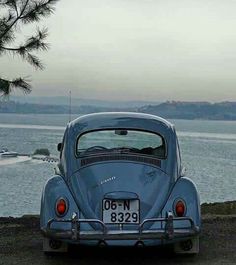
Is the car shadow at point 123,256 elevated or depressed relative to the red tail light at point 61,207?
depressed

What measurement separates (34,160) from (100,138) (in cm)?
7049

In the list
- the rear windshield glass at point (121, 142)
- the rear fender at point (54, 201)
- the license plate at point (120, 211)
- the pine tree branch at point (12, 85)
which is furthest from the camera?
the pine tree branch at point (12, 85)

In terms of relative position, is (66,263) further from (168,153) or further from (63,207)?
(168,153)

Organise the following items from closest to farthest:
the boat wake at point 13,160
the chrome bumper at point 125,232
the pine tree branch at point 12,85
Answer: the chrome bumper at point 125,232 < the pine tree branch at point 12,85 < the boat wake at point 13,160

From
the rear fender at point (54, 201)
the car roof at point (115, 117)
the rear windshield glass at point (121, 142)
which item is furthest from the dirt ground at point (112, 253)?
the car roof at point (115, 117)

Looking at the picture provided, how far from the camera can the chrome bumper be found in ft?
18.5

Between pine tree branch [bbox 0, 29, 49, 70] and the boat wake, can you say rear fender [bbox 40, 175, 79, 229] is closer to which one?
pine tree branch [bbox 0, 29, 49, 70]

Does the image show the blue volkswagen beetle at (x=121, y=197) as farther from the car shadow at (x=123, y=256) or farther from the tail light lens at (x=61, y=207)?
the car shadow at (x=123, y=256)

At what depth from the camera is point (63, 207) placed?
5992 millimetres

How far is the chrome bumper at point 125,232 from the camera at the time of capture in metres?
5.64

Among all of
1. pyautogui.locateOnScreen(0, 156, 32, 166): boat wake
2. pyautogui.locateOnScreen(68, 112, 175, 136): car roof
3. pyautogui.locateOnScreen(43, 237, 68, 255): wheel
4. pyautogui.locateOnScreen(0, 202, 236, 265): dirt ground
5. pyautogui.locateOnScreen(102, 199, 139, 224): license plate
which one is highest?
pyautogui.locateOnScreen(68, 112, 175, 136): car roof

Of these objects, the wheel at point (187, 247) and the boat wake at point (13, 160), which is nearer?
→ the wheel at point (187, 247)

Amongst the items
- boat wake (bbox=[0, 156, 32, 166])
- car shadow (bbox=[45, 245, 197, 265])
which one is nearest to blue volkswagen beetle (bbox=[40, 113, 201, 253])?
car shadow (bbox=[45, 245, 197, 265])

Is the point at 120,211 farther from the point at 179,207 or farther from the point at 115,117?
the point at 115,117
